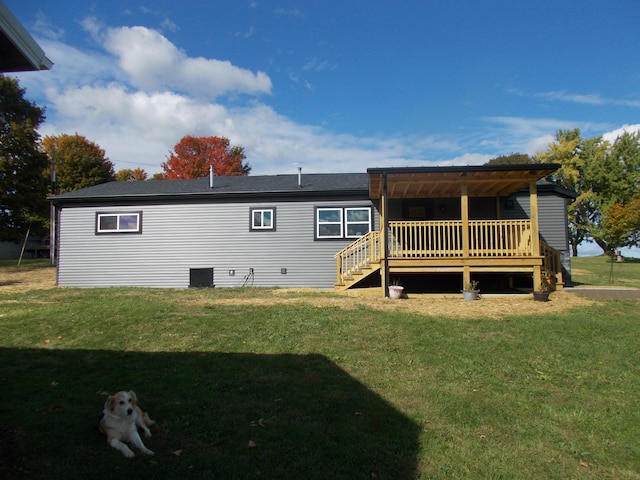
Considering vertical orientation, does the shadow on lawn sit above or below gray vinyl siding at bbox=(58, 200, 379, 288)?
below

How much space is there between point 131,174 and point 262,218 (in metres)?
31.5

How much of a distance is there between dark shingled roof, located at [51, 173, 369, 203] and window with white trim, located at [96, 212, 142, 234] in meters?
0.57

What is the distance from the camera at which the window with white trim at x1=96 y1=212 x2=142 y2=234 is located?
13797 mm

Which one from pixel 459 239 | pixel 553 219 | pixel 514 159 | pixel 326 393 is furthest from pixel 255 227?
pixel 514 159

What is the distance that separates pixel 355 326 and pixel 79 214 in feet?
39.4

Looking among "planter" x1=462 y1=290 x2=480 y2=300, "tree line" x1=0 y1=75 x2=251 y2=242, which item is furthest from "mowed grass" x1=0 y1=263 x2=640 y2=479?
"tree line" x1=0 y1=75 x2=251 y2=242

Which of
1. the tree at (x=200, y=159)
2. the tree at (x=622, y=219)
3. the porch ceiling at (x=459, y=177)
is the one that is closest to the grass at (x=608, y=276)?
the tree at (x=622, y=219)

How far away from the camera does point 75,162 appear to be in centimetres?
3347

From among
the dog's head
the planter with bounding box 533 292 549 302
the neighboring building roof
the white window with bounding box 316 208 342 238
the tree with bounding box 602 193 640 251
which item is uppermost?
the tree with bounding box 602 193 640 251

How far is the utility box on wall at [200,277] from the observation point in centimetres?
1344

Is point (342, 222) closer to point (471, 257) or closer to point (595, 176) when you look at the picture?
point (471, 257)

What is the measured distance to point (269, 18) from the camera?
10.9m

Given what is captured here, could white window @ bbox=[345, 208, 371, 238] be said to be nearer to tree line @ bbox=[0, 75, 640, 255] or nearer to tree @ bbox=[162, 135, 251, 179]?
tree line @ bbox=[0, 75, 640, 255]

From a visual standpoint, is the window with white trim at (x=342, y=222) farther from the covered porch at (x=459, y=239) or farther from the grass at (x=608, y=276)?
the grass at (x=608, y=276)
